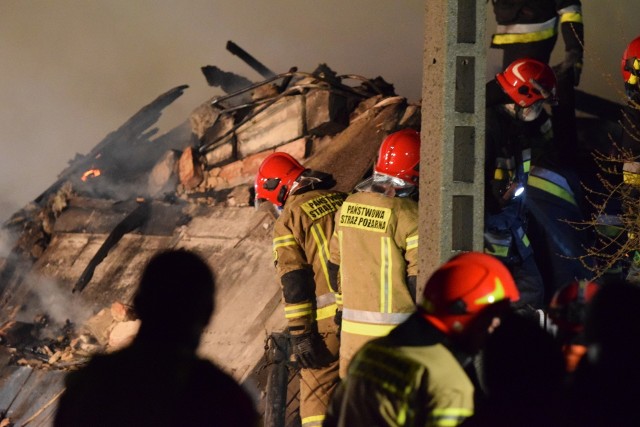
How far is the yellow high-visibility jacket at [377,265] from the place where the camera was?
5.13 m

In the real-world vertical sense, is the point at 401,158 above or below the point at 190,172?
above

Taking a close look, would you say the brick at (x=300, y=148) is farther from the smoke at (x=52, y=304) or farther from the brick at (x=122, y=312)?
the smoke at (x=52, y=304)

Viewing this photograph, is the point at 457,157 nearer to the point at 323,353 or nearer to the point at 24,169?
the point at 323,353

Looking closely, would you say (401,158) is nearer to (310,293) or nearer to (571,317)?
(310,293)

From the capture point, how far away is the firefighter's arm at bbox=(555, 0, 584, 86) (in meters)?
8.36

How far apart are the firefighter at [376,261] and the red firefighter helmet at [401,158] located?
7 centimetres

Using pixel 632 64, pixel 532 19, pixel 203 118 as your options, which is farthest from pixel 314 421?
pixel 203 118

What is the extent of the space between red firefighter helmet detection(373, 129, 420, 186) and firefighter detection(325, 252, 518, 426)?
2292 mm

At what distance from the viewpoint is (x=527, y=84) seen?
21.6 feet

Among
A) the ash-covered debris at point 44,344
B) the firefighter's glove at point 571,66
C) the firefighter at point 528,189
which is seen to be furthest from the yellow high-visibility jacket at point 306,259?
the firefighter's glove at point 571,66

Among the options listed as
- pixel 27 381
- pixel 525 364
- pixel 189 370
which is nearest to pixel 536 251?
pixel 525 364

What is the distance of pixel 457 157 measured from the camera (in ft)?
16.1

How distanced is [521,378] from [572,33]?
20.2ft

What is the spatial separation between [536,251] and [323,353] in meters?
2.32
